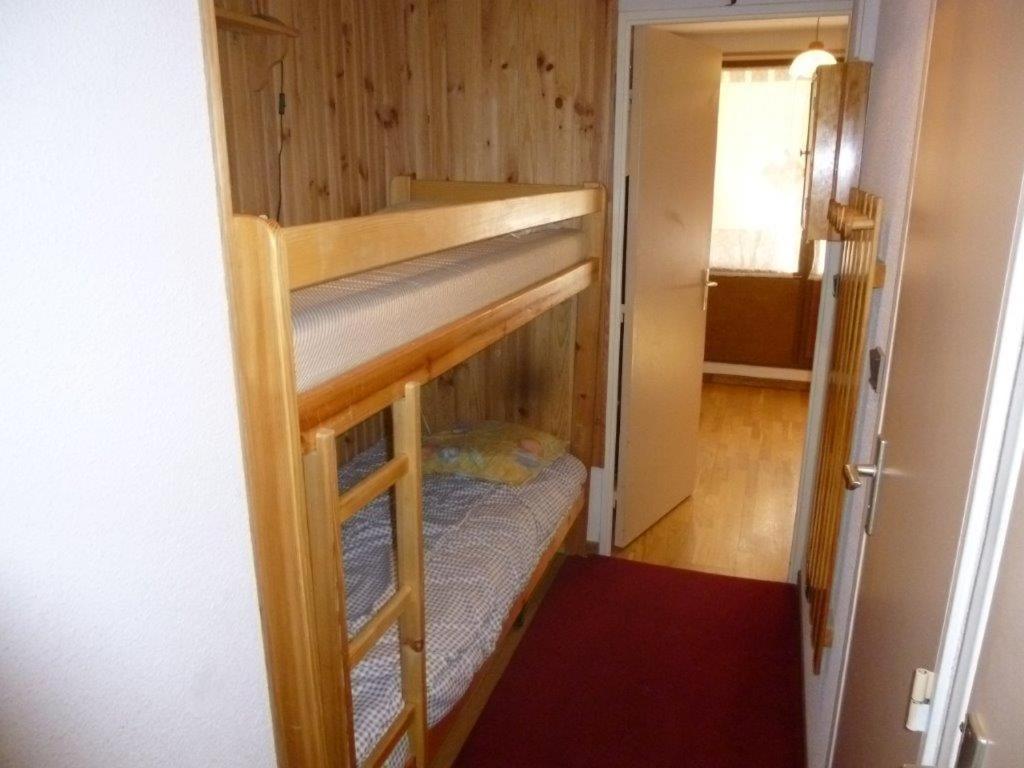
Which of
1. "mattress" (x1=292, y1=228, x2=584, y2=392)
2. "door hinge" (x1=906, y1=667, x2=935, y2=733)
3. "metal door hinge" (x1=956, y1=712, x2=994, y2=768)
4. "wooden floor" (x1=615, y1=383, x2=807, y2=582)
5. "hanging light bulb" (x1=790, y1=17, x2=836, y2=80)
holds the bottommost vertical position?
"wooden floor" (x1=615, y1=383, x2=807, y2=582)

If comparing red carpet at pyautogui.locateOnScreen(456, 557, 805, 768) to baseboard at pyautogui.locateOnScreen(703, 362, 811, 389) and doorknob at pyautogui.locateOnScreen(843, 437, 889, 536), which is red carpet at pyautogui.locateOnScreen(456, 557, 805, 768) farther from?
baseboard at pyautogui.locateOnScreen(703, 362, 811, 389)

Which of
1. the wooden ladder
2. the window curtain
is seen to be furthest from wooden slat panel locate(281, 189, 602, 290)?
the window curtain

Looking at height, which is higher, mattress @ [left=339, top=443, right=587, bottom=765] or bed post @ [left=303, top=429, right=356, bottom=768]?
bed post @ [left=303, top=429, right=356, bottom=768]

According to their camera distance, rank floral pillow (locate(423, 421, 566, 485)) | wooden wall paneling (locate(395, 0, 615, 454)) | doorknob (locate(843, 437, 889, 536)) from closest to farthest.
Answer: doorknob (locate(843, 437, 889, 536))
floral pillow (locate(423, 421, 566, 485))
wooden wall paneling (locate(395, 0, 615, 454))

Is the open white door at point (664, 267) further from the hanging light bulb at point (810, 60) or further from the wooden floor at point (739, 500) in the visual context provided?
the hanging light bulb at point (810, 60)

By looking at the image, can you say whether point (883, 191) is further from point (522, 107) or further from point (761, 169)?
point (761, 169)

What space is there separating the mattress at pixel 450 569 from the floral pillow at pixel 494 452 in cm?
4

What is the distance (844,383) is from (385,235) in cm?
116

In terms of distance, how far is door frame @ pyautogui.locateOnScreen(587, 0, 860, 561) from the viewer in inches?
103

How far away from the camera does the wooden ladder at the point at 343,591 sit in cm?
129

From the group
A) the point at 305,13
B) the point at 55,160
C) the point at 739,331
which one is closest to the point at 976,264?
the point at 55,160

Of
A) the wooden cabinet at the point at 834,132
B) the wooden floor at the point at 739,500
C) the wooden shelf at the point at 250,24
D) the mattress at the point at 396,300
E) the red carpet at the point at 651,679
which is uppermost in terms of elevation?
the wooden shelf at the point at 250,24

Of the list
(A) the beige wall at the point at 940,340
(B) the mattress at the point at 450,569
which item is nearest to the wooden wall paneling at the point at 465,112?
(B) the mattress at the point at 450,569

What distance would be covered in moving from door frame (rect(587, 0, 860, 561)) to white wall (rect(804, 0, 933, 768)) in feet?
1.35
